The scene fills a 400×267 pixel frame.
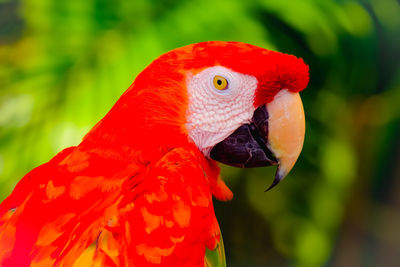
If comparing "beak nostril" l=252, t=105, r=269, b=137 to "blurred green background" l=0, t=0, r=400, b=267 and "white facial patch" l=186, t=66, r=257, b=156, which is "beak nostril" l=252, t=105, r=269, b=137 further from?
"blurred green background" l=0, t=0, r=400, b=267

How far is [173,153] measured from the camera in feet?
2.03

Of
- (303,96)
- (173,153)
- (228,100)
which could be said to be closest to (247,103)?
(228,100)

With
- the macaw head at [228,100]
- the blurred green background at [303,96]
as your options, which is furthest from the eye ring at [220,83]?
the blurred green background at [303,96]

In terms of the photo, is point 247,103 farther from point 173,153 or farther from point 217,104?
point 173,153

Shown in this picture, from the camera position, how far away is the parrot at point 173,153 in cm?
58

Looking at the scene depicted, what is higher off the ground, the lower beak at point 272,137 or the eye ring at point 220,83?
the eye ring at point 220,83

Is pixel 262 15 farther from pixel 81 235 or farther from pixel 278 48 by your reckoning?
pixel 81 235

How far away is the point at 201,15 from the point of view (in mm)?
865

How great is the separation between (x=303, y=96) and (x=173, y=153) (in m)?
0.39

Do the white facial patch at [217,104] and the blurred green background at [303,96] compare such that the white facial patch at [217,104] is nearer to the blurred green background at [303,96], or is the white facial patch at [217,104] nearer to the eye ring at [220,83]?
the eye ring at [220,83]

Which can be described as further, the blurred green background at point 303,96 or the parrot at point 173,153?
the blurred green background at point 303,96

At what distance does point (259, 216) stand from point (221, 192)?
0.64ft

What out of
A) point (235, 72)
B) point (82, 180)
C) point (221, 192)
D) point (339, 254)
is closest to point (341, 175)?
point (339, 254)

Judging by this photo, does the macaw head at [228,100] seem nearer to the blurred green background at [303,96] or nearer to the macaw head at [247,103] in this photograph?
the macaw head at [247,103]
